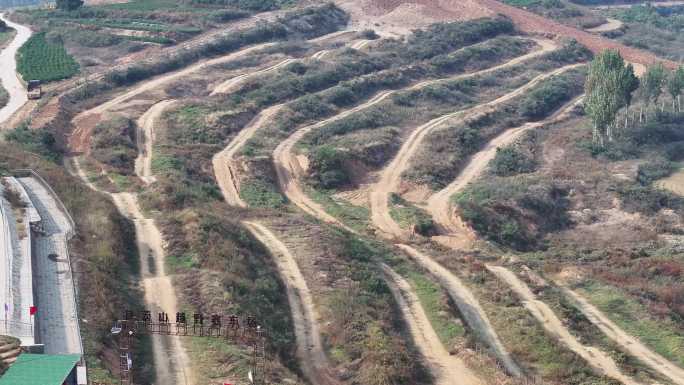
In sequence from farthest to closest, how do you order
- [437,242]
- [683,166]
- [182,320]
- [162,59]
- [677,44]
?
[677,44] → [162,59] → [683,166] → [437,242] → [182,320]

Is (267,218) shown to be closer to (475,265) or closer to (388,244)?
(388,244)

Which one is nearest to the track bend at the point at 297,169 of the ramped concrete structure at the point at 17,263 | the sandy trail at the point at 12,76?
the ramped concrete structure at the point at 17,263

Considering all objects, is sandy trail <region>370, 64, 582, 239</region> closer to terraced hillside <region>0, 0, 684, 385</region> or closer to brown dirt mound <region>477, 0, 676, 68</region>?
terraced hillside <region>0, 0, 684, 385</region>

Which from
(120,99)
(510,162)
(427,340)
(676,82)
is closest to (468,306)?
(427,340)

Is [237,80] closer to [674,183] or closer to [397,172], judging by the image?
[397,172]

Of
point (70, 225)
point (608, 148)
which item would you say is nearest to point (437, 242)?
point (70, 225)

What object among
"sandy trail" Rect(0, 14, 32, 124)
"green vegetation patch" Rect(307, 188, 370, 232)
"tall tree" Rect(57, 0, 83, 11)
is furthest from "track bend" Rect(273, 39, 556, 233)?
"tall tree" Rect(57, 0, 83, 11)
